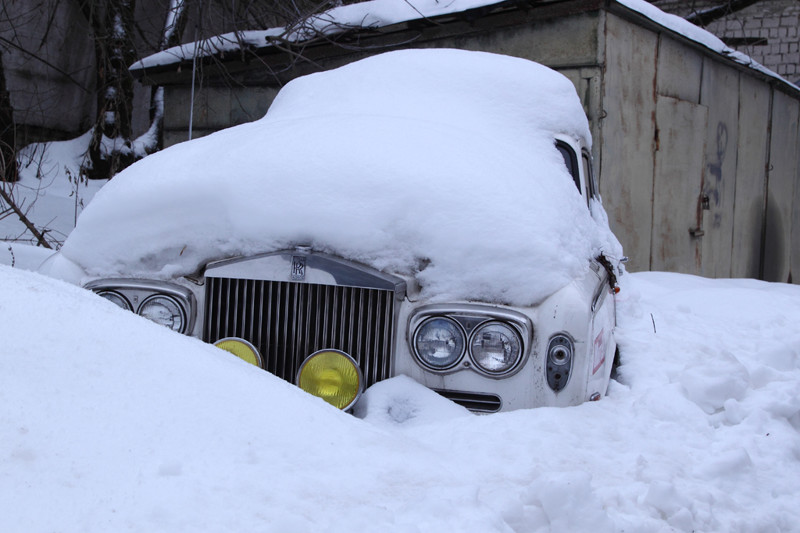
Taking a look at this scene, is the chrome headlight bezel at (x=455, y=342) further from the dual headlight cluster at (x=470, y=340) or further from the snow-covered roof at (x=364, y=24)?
the snow-covered roof at (x=364, y=24)

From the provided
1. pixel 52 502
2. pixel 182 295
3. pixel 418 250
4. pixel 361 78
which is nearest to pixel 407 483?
pixel 52 502

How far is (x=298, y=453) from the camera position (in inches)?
76.9

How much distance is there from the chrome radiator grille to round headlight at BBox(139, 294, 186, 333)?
4.1 inches

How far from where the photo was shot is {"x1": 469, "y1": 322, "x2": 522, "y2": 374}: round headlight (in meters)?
2.57

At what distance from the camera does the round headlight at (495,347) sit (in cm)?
257

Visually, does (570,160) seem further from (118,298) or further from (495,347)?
(118,298)

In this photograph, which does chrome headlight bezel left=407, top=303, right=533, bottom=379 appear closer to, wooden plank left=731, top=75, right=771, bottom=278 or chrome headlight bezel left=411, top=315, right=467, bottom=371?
chrome headlight bezel left=411, top=315, right=467, bottom=371

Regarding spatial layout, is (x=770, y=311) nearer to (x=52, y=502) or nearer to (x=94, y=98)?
(x=52, y=502)

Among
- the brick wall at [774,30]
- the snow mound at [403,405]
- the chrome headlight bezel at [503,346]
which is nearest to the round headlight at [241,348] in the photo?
the snow mound at [403,405]

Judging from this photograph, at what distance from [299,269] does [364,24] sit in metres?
6.34

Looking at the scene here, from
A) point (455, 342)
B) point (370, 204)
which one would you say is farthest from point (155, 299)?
point (455, 342)

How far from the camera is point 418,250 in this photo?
2746 millimetres

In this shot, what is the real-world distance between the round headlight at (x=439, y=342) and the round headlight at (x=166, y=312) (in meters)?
0.93

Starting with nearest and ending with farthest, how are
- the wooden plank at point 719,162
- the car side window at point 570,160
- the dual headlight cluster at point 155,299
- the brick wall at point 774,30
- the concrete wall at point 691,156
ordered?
the dual headlight cluster at point 155,299
the car side window at point 570,160
the concrete wall at point 691,156
the wooden plank at point 719,162
the brick wall at point 774,30
